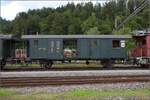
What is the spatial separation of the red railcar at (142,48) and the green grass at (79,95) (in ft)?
54.0

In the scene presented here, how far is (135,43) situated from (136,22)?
44072 mm

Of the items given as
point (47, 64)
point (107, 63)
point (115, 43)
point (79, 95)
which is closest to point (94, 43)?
point (115, 43)

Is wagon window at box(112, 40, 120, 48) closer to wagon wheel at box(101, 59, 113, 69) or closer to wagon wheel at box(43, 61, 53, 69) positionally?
wagon wheel at box(101, 59, 113, 69)

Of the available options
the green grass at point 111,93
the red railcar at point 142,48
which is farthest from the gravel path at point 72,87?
the red railcar at point 142,48

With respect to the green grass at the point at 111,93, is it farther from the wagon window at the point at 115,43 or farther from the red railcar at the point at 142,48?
the wagon window at the point at 115,43

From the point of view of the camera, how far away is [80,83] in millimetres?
18203

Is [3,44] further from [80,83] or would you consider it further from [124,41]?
[80,83]

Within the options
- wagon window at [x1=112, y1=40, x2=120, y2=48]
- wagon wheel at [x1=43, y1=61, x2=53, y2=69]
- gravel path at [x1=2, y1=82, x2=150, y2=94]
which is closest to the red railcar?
wagon window at [x1=112, y1=40, x2=120, y2=48]

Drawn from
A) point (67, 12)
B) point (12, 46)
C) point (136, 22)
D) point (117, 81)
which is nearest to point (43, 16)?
point (67, 12)

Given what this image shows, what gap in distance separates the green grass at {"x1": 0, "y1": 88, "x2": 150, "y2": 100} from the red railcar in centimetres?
1645

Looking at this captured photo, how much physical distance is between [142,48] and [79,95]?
785 inches

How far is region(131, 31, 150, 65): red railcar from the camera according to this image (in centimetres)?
3200

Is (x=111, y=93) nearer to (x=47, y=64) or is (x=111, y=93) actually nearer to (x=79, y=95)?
(x=79, y=95)

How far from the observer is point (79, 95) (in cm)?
1418
